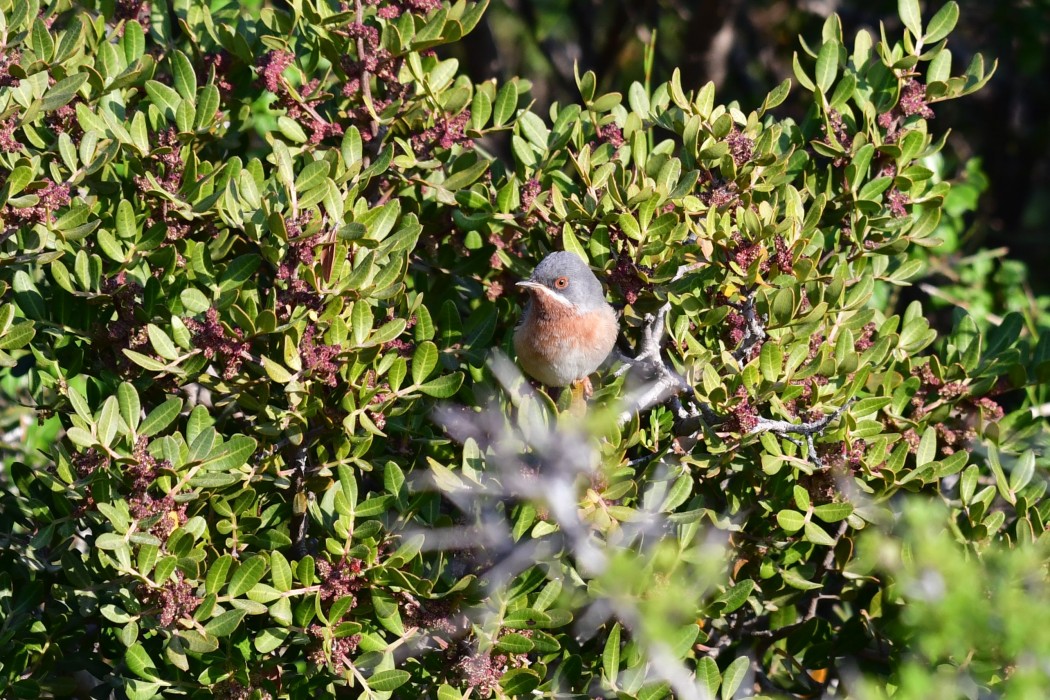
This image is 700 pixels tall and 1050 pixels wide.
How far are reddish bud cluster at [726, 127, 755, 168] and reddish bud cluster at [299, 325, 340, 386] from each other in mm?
1527

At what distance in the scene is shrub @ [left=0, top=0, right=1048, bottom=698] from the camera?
11.1 feet

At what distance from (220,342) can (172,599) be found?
79 centimetres

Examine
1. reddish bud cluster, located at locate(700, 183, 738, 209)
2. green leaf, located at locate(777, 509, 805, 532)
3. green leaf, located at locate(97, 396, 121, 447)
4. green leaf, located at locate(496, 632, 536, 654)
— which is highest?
reddish bud cluster, located at locate(700, 183, 738, 209)

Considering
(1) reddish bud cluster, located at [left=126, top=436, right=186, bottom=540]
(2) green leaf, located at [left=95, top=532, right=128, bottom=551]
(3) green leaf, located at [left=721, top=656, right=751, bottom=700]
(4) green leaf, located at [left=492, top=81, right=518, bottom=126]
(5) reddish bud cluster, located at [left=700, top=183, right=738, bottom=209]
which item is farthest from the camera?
(4) green leaf, located at [left=492, top=81, right=518, bottom=126]

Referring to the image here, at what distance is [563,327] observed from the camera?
163 inches

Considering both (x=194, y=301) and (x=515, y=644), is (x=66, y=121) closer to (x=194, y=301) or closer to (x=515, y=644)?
(x=194, y=301)

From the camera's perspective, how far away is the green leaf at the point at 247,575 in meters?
3.34

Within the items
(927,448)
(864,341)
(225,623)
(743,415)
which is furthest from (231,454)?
(927,448)

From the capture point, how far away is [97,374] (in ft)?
12.8

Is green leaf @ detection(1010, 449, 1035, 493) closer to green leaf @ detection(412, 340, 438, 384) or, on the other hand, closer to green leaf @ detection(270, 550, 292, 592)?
green leaf @ detection(412, 340, 438, 384)

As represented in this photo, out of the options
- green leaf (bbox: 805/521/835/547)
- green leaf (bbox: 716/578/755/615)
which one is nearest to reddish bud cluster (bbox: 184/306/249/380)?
green leaf (bbox: 716/578/755/615)

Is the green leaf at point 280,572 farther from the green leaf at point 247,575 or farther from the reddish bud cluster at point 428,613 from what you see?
the reddish bud cluster at point 428,613

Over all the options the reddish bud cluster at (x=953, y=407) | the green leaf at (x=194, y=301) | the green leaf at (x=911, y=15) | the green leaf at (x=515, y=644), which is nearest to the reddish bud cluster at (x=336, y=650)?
the green leaf at (x=515, y=644)

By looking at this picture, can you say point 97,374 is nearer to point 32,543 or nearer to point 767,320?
point 32,543
